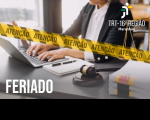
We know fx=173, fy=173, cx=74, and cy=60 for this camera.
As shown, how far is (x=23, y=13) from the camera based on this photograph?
→ 1742 mm

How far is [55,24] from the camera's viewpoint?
→ 7.52 ft

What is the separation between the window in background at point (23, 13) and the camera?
1.44 metres

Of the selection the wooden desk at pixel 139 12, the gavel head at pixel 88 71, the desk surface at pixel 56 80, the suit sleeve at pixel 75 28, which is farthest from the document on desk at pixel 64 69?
the wooden desk at pixel 139 12

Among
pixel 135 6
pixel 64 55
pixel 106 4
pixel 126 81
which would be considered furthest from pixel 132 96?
pixel 135 6

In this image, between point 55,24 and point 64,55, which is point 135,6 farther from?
point 64,55

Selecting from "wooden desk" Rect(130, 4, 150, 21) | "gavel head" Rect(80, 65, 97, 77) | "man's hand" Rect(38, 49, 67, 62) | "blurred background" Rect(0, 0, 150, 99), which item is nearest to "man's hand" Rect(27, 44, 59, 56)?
"man's hand" Rect(38, 49, 67, 62)

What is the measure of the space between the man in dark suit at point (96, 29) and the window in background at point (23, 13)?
409 millimetres

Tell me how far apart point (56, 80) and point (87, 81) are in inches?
5.7

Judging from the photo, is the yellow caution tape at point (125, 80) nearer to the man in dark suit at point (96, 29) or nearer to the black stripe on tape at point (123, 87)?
the black stripe on tape at point (123, 87)

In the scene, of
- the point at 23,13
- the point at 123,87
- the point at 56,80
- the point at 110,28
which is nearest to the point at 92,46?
the point at 110,28

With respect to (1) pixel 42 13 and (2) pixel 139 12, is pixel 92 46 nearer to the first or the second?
(1) pixel 42 13

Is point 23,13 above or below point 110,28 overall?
above
